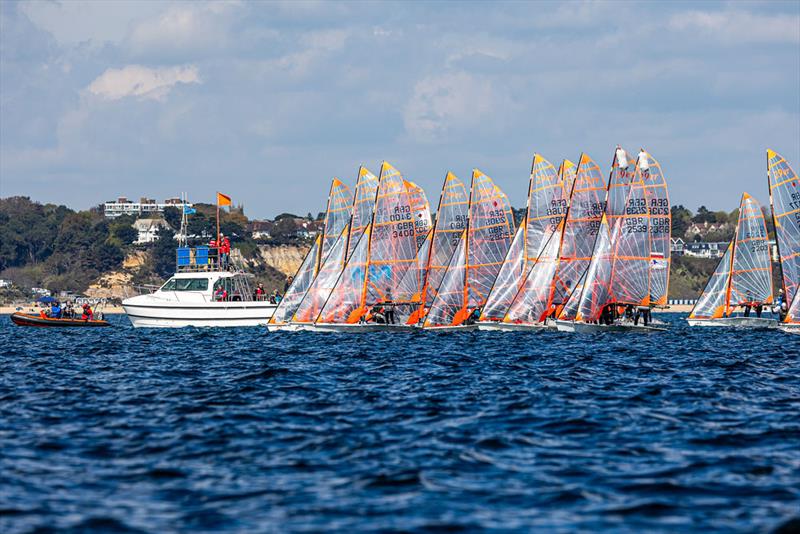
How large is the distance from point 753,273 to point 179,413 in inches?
2464

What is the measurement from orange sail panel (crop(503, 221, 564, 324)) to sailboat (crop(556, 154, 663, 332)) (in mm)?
3159

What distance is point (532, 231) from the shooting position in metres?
72.3

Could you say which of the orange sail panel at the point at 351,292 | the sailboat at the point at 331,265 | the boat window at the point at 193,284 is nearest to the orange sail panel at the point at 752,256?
the sailboat at the point at 331,265

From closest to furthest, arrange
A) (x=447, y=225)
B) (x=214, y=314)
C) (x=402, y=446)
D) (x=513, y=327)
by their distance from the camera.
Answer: (x=402, y=446), (x=513, y=327), (x=447, y=225), (x=214, y=314)

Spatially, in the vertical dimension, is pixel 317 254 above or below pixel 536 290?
above

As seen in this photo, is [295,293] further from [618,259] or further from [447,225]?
[618,259]

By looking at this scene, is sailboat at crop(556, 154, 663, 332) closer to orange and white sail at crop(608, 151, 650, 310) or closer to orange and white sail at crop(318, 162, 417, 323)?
orange and white sail at crop(608, 151, 650, 310)

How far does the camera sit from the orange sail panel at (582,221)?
69.0 metres

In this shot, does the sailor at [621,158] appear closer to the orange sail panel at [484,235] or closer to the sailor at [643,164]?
the sailor at [643,164]

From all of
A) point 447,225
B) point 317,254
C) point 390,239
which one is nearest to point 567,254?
point 447,225

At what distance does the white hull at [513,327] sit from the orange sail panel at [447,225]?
14.0 feet

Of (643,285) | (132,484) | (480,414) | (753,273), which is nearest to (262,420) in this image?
(480,414)

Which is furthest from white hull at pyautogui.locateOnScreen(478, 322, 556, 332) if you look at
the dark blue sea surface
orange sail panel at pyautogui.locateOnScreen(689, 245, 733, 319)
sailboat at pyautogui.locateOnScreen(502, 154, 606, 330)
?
the dark blue sea surface

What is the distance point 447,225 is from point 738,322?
1004 inches
